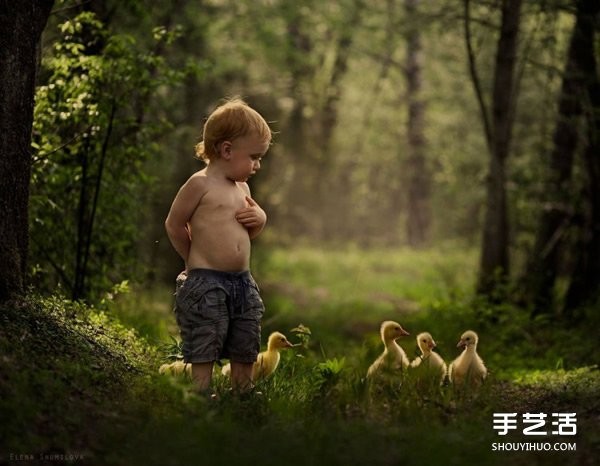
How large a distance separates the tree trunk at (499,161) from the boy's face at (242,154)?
560 centimetres

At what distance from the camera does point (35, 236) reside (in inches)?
320

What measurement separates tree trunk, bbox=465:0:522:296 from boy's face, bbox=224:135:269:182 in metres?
5.60

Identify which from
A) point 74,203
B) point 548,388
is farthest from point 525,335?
point 74,203

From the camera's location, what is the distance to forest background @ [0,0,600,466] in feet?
26.3

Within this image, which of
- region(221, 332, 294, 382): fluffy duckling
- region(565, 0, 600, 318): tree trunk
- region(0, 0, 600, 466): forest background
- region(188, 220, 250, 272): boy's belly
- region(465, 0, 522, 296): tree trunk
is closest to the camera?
region(188, 220, 250, 272): boy's belly

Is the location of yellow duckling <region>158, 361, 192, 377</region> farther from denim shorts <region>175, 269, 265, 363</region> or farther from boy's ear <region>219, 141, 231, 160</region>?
boy's ear <region>219, 141, 231, 160</region>

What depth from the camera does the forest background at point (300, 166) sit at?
8.03 metres

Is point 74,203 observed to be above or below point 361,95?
below

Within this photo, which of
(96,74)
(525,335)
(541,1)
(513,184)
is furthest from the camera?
(513,184)

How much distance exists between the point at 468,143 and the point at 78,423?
65.3 ft

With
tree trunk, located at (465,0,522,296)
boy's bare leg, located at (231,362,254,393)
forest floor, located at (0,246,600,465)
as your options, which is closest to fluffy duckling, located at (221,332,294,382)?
forest floor, located at (0,246,600,465)

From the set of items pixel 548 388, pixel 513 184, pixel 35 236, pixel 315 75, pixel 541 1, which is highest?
pixel 315 75

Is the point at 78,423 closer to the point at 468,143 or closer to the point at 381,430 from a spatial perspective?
the point at 381,430

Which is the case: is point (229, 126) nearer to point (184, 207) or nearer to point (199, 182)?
point (199, 182)
